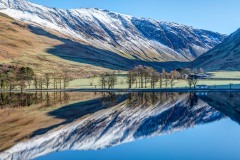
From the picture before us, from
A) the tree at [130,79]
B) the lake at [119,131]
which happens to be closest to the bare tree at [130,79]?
the tree at [130,79]

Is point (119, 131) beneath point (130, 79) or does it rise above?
beneath

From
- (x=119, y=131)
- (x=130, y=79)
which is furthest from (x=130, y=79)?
(x=119, y=131)

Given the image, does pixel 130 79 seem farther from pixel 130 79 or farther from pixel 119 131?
pixel 119 131

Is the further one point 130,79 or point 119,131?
point 130,79

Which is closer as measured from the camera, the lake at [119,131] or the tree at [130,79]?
the lake at [119,131]

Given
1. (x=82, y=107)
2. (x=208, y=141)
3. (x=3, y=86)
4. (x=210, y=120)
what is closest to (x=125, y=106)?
(x=82, y=107)

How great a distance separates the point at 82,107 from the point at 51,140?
42.1 meters

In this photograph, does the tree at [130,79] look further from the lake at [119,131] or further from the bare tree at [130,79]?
the lake at [119,131]

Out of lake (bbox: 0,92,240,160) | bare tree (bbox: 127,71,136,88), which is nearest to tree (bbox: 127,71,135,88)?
bare tree (bbox: 127,71,136,88)

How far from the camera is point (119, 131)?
6831 cm

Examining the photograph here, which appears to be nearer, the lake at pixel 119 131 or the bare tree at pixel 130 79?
the lake at pixel 119 131

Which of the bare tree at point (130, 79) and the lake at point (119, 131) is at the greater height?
the bare tree at point (130, 79)

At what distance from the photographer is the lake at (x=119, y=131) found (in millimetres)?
52656

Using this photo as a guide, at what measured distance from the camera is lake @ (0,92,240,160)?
5266cm
